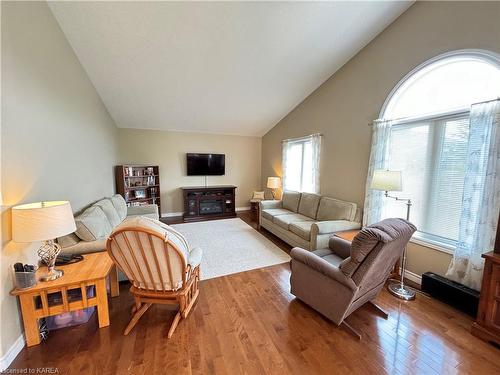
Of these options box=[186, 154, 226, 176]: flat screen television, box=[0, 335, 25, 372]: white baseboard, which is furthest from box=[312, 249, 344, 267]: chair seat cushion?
box=[186, 154, 226, 176]: flat screen television

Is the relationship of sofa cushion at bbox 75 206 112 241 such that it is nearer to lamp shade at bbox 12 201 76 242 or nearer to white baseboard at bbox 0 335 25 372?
lamp shade at bbox 12 201 76 242

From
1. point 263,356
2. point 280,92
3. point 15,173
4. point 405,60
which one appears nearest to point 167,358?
point 263,356

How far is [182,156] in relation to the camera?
595cm

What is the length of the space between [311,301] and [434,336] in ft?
3.49

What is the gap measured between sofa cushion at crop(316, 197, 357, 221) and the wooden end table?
3261 millimetres

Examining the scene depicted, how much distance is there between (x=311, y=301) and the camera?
2.11 meters

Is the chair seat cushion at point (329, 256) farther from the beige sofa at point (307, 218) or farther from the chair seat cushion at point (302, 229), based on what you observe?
the chair seat cushion at point (302, 229)

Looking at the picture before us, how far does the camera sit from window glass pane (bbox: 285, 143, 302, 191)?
5254 mm

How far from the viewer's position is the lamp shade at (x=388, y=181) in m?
2.34

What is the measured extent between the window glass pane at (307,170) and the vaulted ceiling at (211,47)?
1131 mm

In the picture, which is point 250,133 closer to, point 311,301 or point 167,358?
point 311,301

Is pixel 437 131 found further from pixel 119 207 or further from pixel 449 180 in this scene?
pixel 119 207

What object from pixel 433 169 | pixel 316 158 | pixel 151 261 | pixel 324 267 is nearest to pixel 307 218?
pixel 316 158

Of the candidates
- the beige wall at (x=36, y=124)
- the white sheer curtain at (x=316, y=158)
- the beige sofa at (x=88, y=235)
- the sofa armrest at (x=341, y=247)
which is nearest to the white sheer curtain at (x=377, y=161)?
the sofa armrest at (x=341, y=247)
